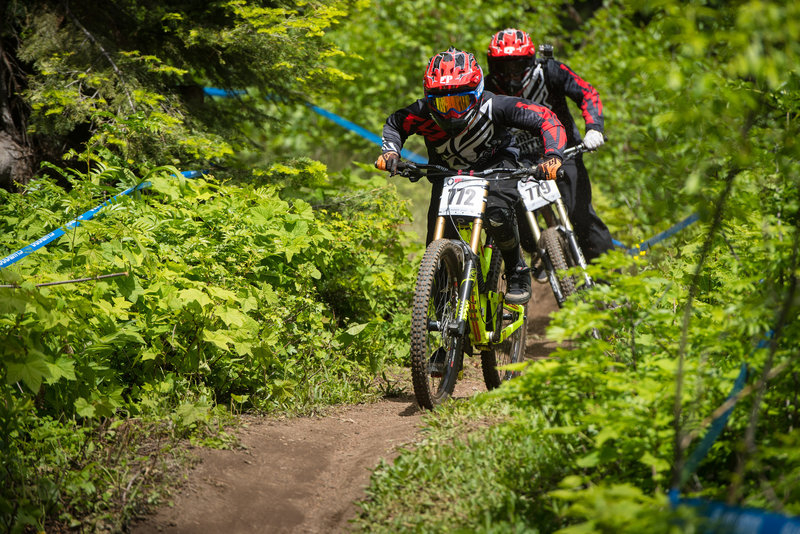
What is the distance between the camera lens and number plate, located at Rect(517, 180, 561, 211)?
5.46 metres

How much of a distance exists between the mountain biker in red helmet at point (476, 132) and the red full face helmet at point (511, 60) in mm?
1187

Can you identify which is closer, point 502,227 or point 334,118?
point 502,227

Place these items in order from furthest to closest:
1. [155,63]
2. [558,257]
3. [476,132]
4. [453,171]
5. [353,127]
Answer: [353,127], [155,63], [558,257], [476,132], [453,171]

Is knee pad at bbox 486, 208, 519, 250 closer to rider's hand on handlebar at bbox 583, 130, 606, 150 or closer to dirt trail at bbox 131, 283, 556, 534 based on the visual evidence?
rider's hand on handlebar at bbox 583, 130, 606, 150

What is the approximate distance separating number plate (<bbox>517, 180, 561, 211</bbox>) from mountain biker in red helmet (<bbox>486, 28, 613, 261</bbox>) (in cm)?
41

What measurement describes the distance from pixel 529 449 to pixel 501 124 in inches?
90.7

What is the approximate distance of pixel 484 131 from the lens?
4691mm

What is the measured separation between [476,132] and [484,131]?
2.2 inches

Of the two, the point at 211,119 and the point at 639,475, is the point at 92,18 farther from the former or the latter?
the point at 639,475

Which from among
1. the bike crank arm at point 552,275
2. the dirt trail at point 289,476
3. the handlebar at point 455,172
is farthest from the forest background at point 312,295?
the bike crank arm at point 552,275

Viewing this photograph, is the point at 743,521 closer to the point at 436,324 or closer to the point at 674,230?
the point at 436,324

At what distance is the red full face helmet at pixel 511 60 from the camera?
5812mm

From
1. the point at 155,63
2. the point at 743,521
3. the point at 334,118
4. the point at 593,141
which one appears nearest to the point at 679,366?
the point at 743,521

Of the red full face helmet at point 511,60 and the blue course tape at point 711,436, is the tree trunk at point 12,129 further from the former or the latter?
the blue course tape at point 711,436
